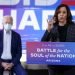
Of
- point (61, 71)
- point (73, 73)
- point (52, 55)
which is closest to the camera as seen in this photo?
point (61, 71)

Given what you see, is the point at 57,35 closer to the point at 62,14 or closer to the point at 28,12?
the point at 62,14

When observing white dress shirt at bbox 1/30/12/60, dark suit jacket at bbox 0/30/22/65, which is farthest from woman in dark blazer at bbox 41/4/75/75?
white dress shirt at bbox 1/30/12/60

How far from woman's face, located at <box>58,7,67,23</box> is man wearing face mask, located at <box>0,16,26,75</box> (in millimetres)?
656

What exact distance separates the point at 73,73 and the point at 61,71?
0.87m

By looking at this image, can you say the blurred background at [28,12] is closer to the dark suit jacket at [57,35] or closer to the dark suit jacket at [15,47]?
the dark suit jacket at [15,47]

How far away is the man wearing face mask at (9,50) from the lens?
A: 14.1ft

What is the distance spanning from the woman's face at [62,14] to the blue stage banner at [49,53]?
408 millimetres

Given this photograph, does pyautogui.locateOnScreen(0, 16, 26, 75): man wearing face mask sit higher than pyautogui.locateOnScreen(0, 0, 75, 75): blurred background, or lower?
lower

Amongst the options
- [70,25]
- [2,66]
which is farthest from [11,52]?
[70,25]

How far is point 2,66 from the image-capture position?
170 inches

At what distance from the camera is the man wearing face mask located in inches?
170

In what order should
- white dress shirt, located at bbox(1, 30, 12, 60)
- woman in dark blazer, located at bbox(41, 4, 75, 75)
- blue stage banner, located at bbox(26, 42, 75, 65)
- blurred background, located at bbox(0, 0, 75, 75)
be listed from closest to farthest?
woman in dark blazer, located at bbox(41, 4, 75, 75) → white dress shirt, located at bbox(1, 30, 12, 60) → blue stage banner, located at bbox(26, 42, 75, 65) → blurred background, located at bbox(0, 0, 75, 75)

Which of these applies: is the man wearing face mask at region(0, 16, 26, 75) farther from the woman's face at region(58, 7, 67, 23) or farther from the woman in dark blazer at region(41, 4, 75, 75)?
the woman's face at region(58, 7, 67, 23)

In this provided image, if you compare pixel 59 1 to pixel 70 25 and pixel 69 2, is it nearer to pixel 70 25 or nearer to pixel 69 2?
pixel 69 2
